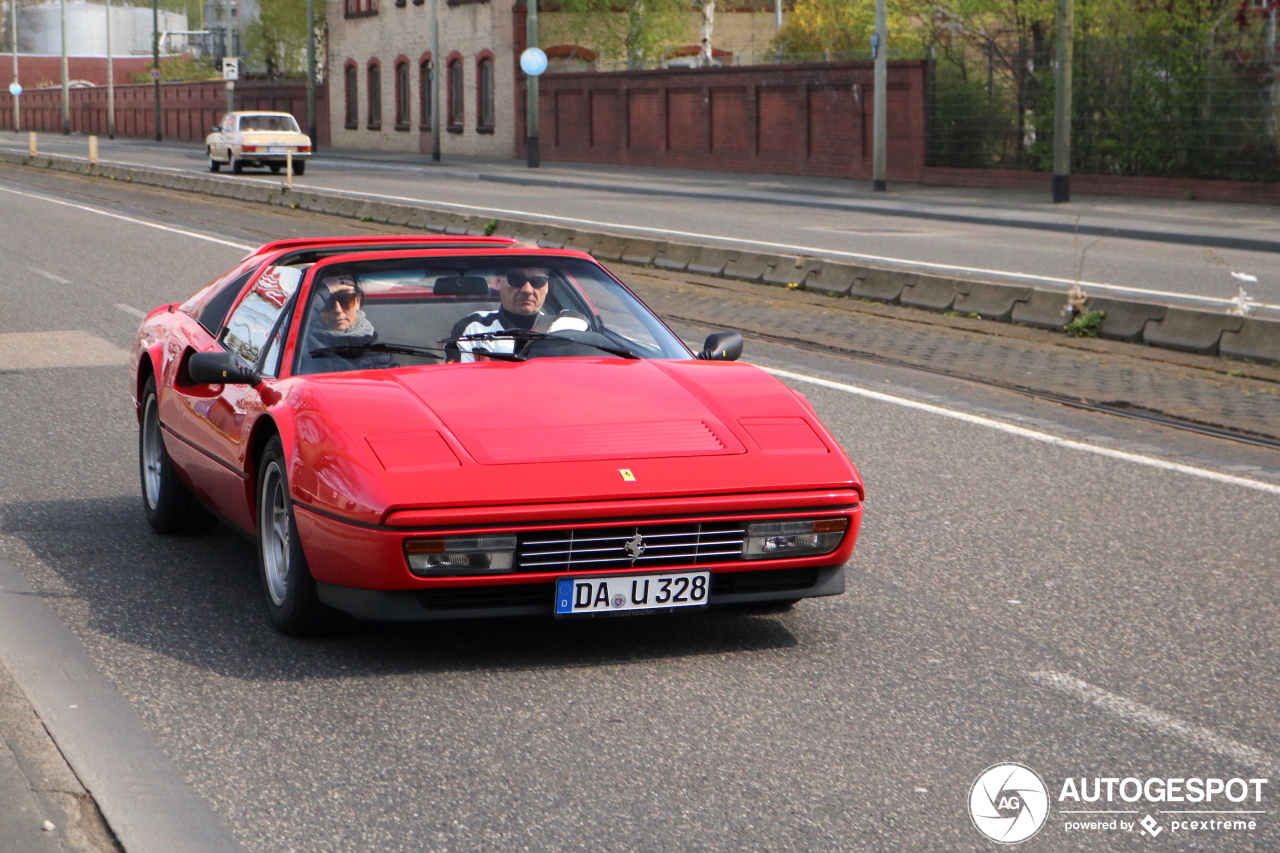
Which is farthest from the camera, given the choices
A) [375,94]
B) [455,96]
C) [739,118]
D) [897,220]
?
[375,94]

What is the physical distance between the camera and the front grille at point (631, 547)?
4.84 metres

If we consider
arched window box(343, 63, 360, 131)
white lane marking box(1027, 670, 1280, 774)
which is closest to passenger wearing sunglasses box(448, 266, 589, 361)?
white lane marking box(1027, 670, 1280, 774)

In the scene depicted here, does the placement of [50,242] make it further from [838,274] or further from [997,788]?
[997,788]

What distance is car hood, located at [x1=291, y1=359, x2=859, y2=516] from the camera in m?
4.82

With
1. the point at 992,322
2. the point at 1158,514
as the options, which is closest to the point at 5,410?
the point at 1158,514

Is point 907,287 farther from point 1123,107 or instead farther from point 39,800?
point 1123,107

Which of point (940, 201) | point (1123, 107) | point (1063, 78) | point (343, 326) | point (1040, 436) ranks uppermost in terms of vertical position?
point (1063, 78)

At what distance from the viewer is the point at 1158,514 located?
285 inches

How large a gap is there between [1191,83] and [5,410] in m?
27.1

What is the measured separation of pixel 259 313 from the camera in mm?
6293

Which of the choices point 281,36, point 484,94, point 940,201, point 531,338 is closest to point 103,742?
point 531,338

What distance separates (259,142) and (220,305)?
37.5 metres

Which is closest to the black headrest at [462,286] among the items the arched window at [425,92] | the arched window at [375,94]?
the arched window at [425,92]

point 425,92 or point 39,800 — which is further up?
point 425,92
